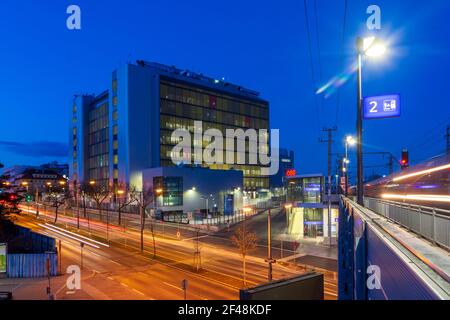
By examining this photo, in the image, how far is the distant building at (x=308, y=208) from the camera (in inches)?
1917

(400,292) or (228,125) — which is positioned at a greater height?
(228,125)

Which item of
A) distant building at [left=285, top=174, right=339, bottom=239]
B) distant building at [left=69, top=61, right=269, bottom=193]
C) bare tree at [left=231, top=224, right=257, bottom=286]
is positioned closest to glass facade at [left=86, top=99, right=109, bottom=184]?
distant building at [left=69, top=61, right=269, bottom=193]

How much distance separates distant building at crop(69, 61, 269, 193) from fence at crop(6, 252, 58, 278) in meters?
54.2

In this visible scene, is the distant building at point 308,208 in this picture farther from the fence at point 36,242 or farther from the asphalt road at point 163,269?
the fence at point 36,242

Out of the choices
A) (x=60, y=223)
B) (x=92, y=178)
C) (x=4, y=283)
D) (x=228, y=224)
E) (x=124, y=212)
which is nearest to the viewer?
(x=4, y=283)

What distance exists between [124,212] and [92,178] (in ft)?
105

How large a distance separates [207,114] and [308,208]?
5788cm

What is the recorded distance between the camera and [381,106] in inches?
594

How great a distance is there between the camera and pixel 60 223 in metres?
65.4

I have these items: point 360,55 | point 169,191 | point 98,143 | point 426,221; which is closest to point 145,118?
point 98,143

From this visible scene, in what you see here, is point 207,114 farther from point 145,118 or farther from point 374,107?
point 374,107
